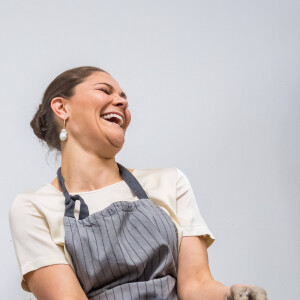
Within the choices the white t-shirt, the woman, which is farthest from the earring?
the white t-shirt

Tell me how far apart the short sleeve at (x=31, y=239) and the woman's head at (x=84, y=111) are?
0.19m

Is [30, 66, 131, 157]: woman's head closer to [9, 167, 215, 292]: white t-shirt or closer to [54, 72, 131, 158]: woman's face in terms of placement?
[54, 72, 131, 158]: woman's face

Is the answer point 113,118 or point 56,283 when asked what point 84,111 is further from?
point 56,283

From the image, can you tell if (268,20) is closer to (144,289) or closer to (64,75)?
(64,75)

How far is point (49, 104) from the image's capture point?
1386 mm

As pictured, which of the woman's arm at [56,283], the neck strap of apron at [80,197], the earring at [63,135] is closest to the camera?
the woman's arm at [56,283]

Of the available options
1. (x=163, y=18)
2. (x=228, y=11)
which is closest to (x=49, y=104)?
(x=163, y=18)

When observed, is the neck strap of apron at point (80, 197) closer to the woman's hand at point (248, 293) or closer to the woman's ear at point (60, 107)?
the woman's ear at point (60, 107)

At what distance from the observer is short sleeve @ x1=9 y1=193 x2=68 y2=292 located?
117 centimetres

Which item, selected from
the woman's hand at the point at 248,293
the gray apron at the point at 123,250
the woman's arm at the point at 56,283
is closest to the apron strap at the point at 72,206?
the gray apron at the point at 123,250

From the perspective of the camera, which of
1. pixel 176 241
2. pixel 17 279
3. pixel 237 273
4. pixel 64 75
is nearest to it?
pixel 176 241

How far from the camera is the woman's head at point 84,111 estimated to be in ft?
4.25

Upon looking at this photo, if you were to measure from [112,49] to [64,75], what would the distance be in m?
0.54

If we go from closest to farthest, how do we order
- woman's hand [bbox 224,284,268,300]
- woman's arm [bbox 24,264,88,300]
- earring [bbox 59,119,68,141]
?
woman's hand [bbox 224,284,268,300] < woman's arm [bbox 24,264,88,300] < earring [bbox 59,119,68,141]
